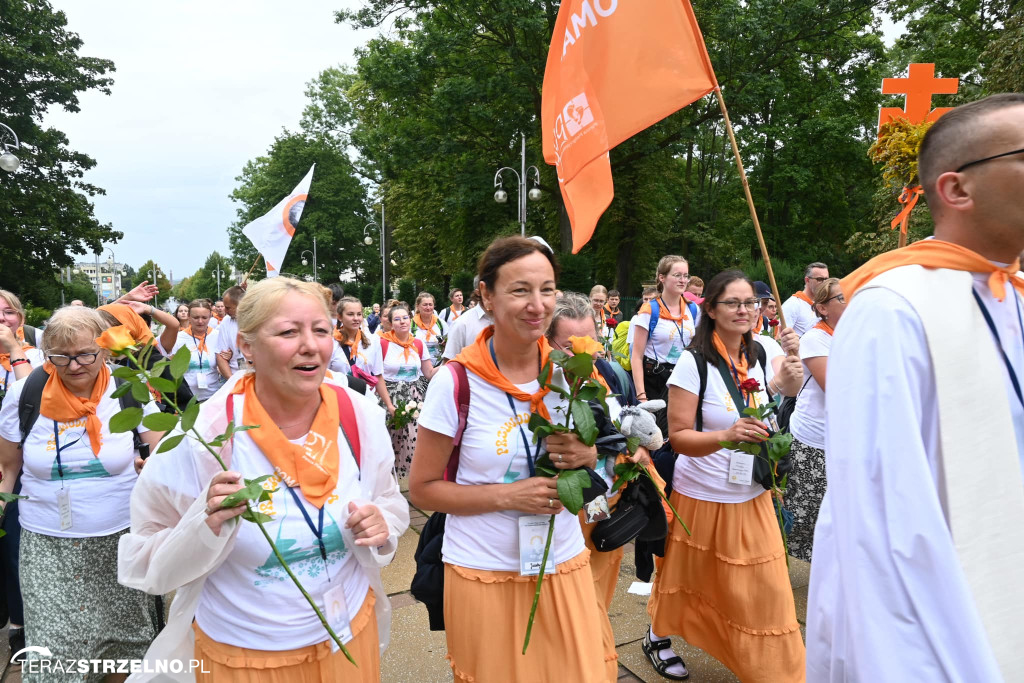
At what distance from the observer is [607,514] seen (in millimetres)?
3002

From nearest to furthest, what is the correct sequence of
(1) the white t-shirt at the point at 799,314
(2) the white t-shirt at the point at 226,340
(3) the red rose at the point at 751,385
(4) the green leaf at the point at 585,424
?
(4) the green leaf at the point at 585,424 → (3) the red rose at the point at 751,385 → (2) the white t-shirt at the point at 226,340 → (1) the white t-shirt at the point at 799,314

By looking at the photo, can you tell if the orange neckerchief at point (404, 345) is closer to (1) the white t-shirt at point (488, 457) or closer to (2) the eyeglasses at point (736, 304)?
(2) the eyeglasses at point (736, 304)

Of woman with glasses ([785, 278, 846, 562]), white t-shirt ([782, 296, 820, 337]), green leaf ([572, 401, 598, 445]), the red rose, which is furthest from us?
white t-shirt ([782, 296, 820, 337])

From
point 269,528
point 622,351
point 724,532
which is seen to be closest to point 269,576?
point 269,528

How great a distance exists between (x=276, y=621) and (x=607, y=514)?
1506 mm

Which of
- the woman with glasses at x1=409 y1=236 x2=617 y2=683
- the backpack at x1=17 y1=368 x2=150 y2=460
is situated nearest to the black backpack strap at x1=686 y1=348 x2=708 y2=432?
the woman with glasses at x1=409 y1=236 x2=617 y2=683

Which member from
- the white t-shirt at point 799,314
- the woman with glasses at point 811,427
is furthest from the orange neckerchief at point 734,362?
the white t-shirt at point 799,314

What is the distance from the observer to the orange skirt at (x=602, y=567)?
10.6ft

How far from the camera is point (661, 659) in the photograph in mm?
3523

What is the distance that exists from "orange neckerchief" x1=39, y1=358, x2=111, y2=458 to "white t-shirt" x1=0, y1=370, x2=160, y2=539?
0.08 ft

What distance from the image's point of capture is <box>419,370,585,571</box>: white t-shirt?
238 cm

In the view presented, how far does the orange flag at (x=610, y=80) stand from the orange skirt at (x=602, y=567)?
143cm

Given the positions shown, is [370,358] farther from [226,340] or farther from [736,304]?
[736,304]

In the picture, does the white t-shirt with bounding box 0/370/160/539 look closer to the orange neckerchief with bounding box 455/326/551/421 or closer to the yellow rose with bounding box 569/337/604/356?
the orange neckerchief with bounding box 455/326/551/421
